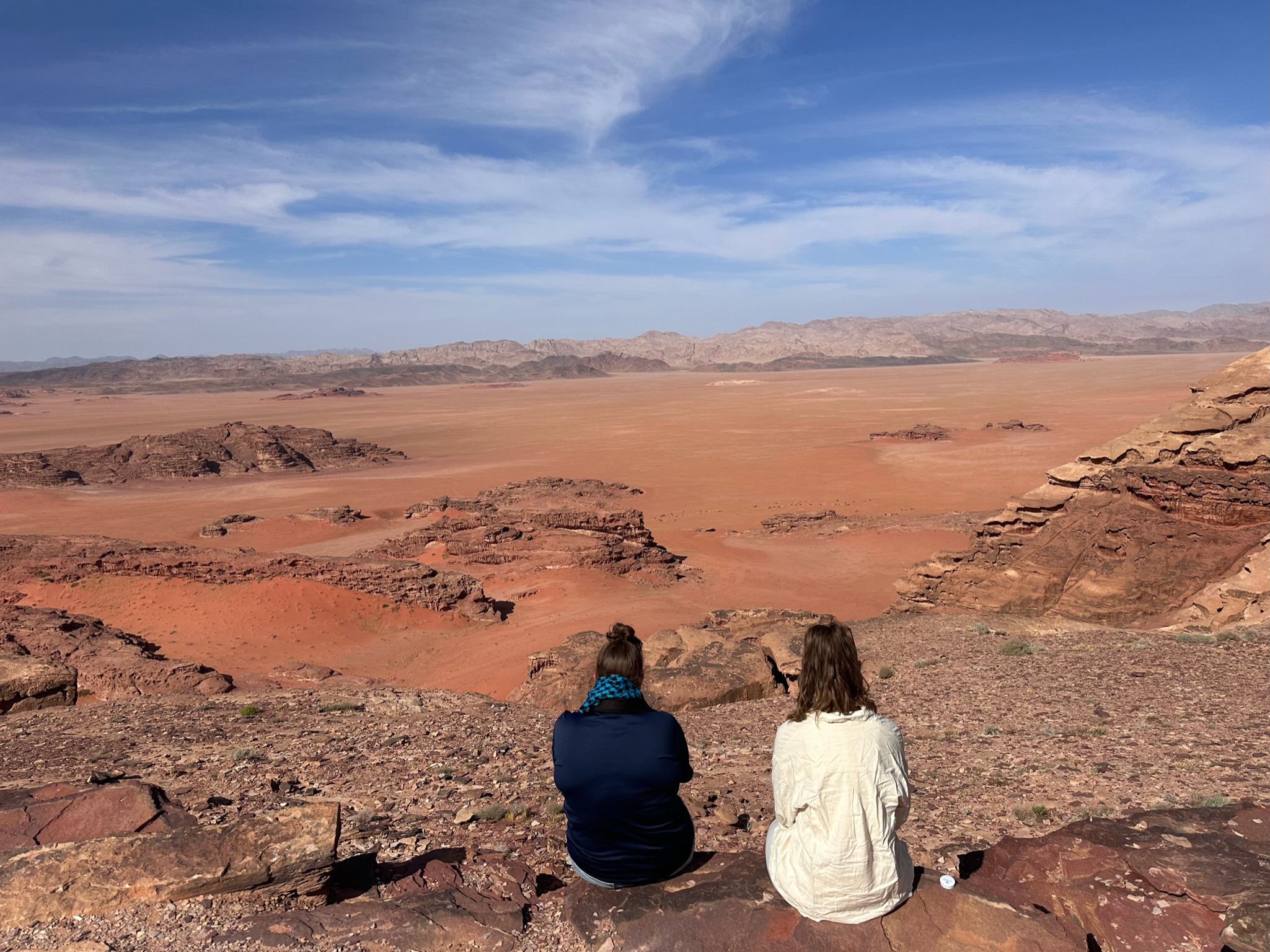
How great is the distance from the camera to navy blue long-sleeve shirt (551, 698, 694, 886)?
367 centimetres

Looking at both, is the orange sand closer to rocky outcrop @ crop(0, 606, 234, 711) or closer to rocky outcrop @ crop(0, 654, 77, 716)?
rocky outcrop @ crop(0, 606, 234, 711)

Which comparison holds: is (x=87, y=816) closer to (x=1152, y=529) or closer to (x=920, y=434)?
(x=1152, y=529)

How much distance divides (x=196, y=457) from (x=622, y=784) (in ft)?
159

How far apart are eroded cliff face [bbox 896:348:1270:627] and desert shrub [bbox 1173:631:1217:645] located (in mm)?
1832

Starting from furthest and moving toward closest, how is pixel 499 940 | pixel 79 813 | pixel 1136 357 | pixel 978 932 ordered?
pixel 1136 357 < pixel 79 813 < pixel 499 940 < pixel 978 932

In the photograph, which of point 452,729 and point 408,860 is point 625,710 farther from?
point 452,729

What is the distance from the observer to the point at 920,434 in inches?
1946

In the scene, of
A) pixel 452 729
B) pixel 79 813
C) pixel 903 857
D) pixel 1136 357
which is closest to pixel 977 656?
pixel 452 729

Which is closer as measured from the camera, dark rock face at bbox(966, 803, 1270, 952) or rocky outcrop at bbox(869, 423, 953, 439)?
dark rock face at bbox(966, 803, 1270, 952)

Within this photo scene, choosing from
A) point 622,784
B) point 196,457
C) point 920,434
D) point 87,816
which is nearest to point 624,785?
point 622,784

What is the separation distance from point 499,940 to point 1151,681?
7.60m

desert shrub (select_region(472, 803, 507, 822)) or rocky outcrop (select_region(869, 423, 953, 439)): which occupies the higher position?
desert shrub (select_region(472, 803, 507, 822))

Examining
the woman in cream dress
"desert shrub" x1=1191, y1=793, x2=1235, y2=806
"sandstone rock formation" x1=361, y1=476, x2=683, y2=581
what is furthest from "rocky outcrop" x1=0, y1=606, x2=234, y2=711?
"desert shrub" x1=1191, y1=793, x2=1235, y2=806

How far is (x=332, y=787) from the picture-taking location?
628 centimetres
